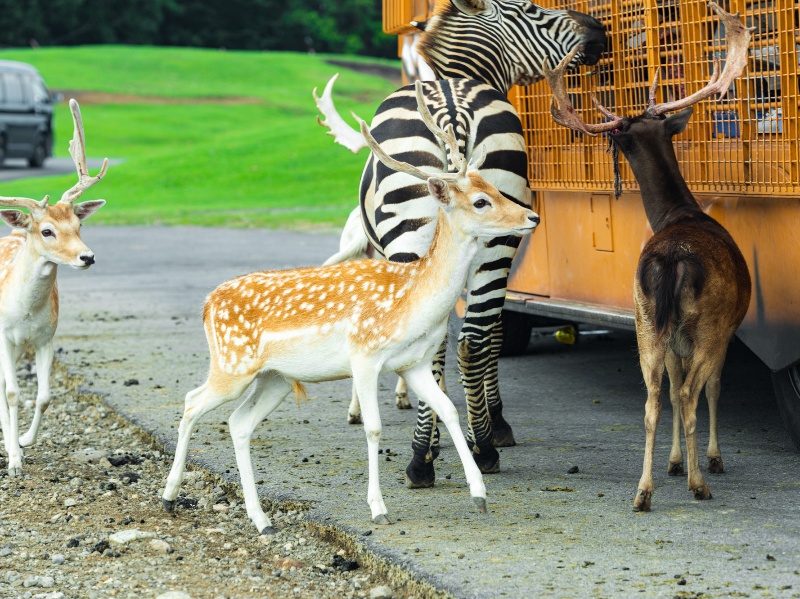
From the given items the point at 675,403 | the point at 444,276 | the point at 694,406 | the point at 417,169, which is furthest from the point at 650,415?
the point at 417,169

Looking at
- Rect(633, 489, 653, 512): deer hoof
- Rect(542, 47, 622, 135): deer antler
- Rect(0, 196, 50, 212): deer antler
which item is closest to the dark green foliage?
Rect(0, 196, 50, 212): deer antler

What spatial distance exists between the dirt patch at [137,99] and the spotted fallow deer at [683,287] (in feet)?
160

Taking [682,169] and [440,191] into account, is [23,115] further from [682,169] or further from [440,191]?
[440,191]

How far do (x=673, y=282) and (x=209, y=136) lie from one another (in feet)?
139

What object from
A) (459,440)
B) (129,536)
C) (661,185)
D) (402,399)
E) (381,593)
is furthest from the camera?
(402,399)

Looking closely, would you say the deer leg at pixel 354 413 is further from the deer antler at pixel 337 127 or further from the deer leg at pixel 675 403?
the deer leg at pixel 675 403

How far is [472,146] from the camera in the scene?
6.74 meters

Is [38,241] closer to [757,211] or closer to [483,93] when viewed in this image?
[483,93]

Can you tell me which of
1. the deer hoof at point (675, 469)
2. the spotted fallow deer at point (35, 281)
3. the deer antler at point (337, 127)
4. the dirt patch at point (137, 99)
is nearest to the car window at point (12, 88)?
Answer: the dirt patch at point (137, 99)

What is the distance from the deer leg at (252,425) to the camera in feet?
19.7

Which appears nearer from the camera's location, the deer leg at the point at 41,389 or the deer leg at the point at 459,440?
the deer leg at the point at 459,440

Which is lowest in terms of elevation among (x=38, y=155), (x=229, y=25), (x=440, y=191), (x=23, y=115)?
(x=38, y=155)

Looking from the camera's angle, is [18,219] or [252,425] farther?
[18,219]

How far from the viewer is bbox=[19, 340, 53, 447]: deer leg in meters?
7.52
